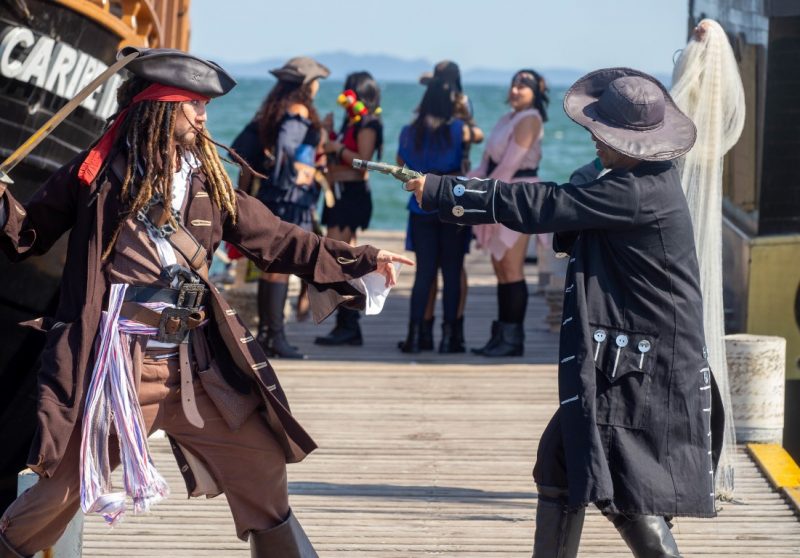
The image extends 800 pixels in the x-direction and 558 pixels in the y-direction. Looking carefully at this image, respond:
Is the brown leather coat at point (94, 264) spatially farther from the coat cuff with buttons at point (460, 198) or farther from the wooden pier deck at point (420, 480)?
the wooden pier deck at point (420, 480)

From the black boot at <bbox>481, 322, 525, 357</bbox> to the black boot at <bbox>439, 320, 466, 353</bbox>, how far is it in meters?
0.22

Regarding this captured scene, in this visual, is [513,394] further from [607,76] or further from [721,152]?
[607,76]

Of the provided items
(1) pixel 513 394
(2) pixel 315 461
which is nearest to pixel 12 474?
(2) pixel 315 461

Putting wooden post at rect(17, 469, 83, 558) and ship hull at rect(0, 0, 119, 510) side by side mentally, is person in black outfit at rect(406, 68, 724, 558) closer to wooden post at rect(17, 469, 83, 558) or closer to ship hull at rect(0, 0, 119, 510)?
wooden post at rect(17, 469, 83, 558)

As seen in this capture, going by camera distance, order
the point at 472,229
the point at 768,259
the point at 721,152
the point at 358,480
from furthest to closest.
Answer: the point at 472,229 < the point at 768,259 < the point at 358,480 < the point at 721,152

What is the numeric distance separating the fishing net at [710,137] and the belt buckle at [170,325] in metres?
2.28

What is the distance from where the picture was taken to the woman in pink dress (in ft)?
26.7

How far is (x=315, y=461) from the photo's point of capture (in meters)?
6.27

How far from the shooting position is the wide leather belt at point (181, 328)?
12.5 feet

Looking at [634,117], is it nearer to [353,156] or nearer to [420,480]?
[420,480]

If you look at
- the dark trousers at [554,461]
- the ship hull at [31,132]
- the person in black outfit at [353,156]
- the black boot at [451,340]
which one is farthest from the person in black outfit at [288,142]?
the dark trousers at [554,461]

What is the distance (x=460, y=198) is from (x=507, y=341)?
4.83 m

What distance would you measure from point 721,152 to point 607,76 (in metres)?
1.39

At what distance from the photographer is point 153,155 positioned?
12.6 feet
